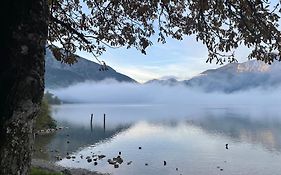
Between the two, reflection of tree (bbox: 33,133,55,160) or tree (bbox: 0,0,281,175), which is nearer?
tree (bbox: 0,0,281,175)

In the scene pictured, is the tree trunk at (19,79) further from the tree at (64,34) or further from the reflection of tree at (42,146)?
the reflection of tree at (42,146)

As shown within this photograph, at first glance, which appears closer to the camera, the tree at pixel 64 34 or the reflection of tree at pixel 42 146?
the tree at pixel 64 34

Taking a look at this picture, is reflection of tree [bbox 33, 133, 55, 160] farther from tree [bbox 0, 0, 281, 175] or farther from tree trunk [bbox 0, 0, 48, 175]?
tree trunk [bbox 0, 0, 48, 175]

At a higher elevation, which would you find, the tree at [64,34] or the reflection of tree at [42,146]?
the tree at [64,34]

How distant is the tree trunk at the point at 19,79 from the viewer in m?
3.74

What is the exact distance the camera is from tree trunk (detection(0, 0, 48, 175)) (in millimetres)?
3738

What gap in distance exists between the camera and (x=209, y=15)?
8.56 m

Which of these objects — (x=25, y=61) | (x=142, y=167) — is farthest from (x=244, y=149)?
(x=25, y=61)

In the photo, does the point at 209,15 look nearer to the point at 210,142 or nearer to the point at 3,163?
the point at 3,163

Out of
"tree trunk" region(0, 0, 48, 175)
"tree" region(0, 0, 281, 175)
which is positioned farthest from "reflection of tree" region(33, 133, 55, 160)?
"tree trunk" region(0, 0, 48, 175)

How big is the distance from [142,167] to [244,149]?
27106 millimetres

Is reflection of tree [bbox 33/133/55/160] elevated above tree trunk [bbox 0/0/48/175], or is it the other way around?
tree trunk [bbox 0/0/48/175]

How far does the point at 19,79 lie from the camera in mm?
3816

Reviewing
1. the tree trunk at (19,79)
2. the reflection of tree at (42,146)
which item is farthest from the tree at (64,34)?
the reflection of tree at (42,146)
